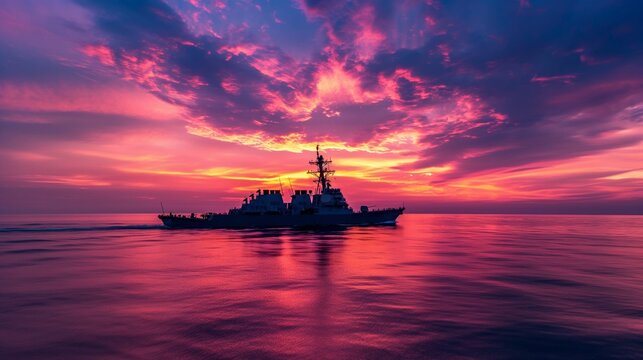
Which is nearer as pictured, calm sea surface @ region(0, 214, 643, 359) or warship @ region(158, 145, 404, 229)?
calm sea surface @ region(0, 214, 643, 359)

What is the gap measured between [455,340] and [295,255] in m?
22.2

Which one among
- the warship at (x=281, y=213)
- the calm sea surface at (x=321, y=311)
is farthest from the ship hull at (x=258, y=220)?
the calm sea surface at (x=321, y=311)

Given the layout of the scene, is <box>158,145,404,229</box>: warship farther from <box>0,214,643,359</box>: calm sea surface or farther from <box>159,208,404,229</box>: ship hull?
<box>0,214,643,359</box>: calm sea surface

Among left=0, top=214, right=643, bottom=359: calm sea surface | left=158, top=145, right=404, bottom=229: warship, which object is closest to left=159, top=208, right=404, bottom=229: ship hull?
left=158, top=145, right=404, bottom=229: warship

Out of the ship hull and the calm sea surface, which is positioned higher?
the ship hull

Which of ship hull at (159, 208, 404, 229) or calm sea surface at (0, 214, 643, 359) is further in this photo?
ship hull at (159, 208, 404, 229)

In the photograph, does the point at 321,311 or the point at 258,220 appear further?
the point at 258,220

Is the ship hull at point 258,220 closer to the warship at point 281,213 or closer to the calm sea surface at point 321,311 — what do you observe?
the warship at point 281,213

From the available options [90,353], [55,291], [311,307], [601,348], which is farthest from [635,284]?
[55,291]

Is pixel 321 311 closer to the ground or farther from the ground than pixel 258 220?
closer to the ground

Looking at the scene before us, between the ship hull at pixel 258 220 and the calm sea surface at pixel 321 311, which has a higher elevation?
the ship hull at pixel 258 220

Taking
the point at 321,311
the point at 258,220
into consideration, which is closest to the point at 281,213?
the point at 258,220

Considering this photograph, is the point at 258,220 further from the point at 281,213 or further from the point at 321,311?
the point at 321,311

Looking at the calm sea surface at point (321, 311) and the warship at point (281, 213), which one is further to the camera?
the warship at point (281, 213)
